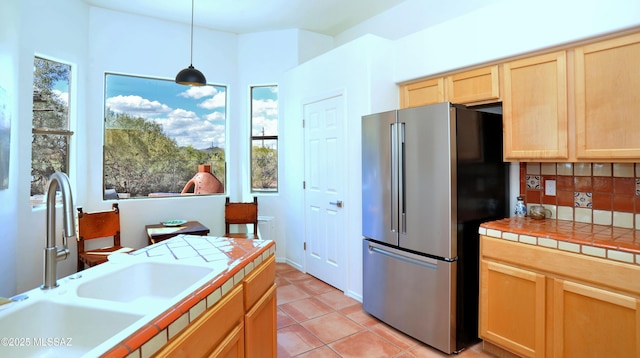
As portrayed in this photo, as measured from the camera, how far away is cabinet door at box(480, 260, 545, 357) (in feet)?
6.70

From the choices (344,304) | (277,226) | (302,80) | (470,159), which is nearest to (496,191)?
(470,159)

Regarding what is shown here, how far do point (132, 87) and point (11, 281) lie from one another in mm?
2241

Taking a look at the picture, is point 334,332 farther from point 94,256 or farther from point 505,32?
point 505,32

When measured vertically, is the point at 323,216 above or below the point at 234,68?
below

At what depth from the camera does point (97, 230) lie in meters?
3.41

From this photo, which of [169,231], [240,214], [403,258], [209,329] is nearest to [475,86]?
[403,258]

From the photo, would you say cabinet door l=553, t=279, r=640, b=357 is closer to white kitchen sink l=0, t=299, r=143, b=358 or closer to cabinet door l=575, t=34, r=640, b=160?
cabinet door l=575, t=34, r=640, b=160

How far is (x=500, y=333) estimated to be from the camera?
2225 millimetres

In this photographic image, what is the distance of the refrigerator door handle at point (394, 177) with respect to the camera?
261 centimetres

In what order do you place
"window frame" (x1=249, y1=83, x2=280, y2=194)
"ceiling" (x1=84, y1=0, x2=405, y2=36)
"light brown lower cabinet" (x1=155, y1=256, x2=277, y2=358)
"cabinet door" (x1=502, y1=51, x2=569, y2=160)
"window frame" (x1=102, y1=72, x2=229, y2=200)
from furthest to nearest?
"window frame" (x1=249, y1=83, x2=280, y2=194) < "window frame" (x1=102, y1=72, x2=229, y2=200) < "ceiling" (x1=84, y1=0, x2=405, y2=36) < "cabinet door" (x1=502, y1=51, x2=569, y2=160) < "light brown lower cabinet" (x1=155, y1=256, x2=277, y2=358)

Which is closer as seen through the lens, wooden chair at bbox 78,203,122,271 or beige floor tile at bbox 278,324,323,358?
beige floor tile at bbox 278,324,323,358

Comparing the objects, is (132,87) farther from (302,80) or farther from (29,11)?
(302,80)

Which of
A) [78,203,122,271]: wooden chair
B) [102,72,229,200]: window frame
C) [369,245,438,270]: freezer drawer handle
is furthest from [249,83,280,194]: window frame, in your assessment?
[369,245,438,270]: freezer drawer handle

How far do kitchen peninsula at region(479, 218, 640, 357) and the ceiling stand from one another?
2.80m
